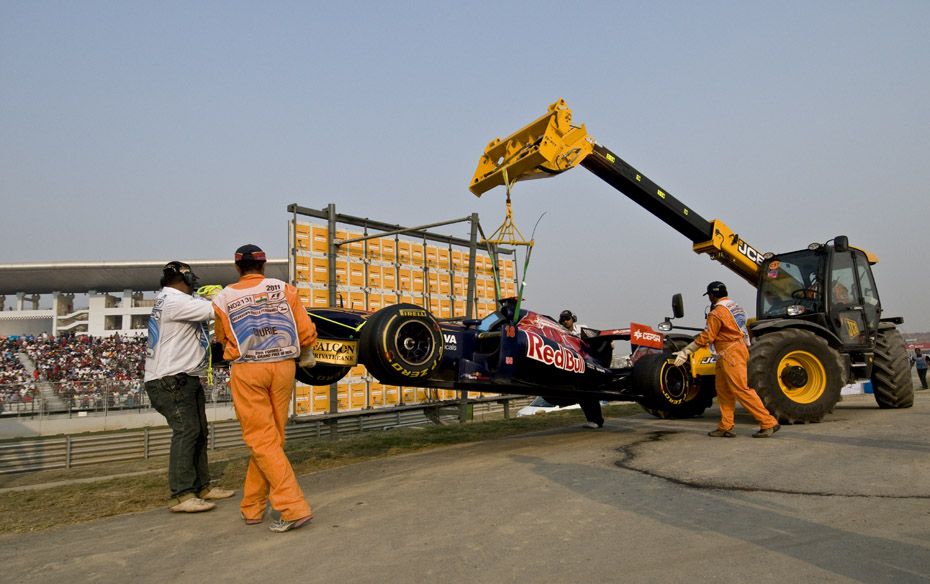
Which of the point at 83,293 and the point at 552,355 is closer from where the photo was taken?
the point at 552,355

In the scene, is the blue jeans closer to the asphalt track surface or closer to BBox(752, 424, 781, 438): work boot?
the asphalt track surface

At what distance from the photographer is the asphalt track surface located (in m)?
2.83

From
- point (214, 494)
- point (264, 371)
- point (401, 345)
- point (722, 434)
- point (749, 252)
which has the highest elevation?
point (749, 252)

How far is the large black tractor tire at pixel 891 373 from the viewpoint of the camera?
31.2 feet

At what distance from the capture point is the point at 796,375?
7.88 metres

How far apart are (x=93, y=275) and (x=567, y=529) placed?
161ft

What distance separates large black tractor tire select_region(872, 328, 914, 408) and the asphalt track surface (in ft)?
15.0

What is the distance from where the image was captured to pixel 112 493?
18.1ft

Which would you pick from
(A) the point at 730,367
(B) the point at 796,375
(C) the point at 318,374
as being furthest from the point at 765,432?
(C) the point at 318,374

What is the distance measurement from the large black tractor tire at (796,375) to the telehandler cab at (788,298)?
1cm

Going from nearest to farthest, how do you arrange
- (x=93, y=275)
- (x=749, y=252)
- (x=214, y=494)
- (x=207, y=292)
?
(x=214, y=494), (x=207, y=292), (x=749, y=252), (x=93, y=275)

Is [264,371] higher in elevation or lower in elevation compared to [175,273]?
lower

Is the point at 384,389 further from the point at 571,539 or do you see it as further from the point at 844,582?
the point at 844,582

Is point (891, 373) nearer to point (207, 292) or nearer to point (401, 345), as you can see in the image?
point (401, 345)
